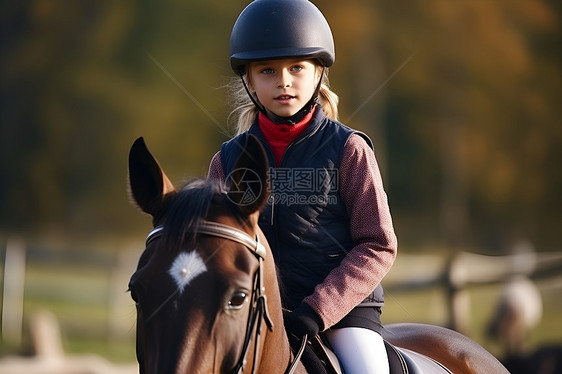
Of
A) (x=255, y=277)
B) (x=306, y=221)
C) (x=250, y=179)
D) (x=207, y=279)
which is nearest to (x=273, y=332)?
(x=255, y=277)

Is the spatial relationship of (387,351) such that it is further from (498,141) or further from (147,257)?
(498,141)

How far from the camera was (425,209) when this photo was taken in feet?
94.3

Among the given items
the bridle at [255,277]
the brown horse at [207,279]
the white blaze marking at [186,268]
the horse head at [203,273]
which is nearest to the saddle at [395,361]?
the brown horse at [207,279]

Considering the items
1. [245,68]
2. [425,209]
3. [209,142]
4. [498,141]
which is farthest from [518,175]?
[245,68]

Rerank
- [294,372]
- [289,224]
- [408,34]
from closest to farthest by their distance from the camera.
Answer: [294,372], [289,224], [408,34]

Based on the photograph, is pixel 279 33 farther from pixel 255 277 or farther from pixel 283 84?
pixel 255 277

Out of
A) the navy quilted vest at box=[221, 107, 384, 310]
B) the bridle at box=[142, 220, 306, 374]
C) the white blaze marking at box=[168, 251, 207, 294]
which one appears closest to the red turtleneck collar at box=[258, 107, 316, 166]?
the navy quilted vest at box=[221, 107, 384, 310]

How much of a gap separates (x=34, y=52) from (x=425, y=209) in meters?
13.2

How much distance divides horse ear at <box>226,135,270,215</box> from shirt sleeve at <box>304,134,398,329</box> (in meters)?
0.55

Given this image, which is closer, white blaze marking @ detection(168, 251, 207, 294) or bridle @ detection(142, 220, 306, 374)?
white blaze marking @ detection(168, 251, 207, 294)

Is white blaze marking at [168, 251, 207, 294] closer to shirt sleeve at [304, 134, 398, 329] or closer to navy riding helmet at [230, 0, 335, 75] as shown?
shirt sleeve at [304, 134, 398, 329]

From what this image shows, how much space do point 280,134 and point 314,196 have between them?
→ 35cm

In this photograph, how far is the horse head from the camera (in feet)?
8.76

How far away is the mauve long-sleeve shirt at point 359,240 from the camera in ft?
10.9
